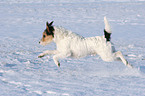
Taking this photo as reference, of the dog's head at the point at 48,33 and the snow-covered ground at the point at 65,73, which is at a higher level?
the dog's head at the point at 48,33

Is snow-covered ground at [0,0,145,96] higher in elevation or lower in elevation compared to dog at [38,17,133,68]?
lower

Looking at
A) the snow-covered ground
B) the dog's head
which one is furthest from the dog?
the snow-covered ground

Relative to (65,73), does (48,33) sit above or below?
above

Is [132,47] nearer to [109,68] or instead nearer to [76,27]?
[109,68]

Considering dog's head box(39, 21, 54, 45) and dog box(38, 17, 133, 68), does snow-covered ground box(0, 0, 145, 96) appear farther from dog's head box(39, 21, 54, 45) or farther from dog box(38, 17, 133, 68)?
dog's head box(39, 21, 54, 45)

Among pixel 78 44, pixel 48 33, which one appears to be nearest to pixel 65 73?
pixel 78 44

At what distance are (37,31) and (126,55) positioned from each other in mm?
5397

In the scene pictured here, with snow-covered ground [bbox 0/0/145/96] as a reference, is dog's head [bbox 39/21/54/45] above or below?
above

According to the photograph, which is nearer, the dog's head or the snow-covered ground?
the snow-covered ground

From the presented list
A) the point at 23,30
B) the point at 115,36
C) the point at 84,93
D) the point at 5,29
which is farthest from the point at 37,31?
the point at 84,93

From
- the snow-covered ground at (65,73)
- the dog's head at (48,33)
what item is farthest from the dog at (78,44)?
the snow-covered ground at (65,73)

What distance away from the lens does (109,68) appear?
5848mm

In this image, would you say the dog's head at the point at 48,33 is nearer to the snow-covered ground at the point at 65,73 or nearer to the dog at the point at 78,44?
the dog at the point at 78,44

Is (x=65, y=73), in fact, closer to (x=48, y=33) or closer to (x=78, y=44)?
(x=78, y=44)
